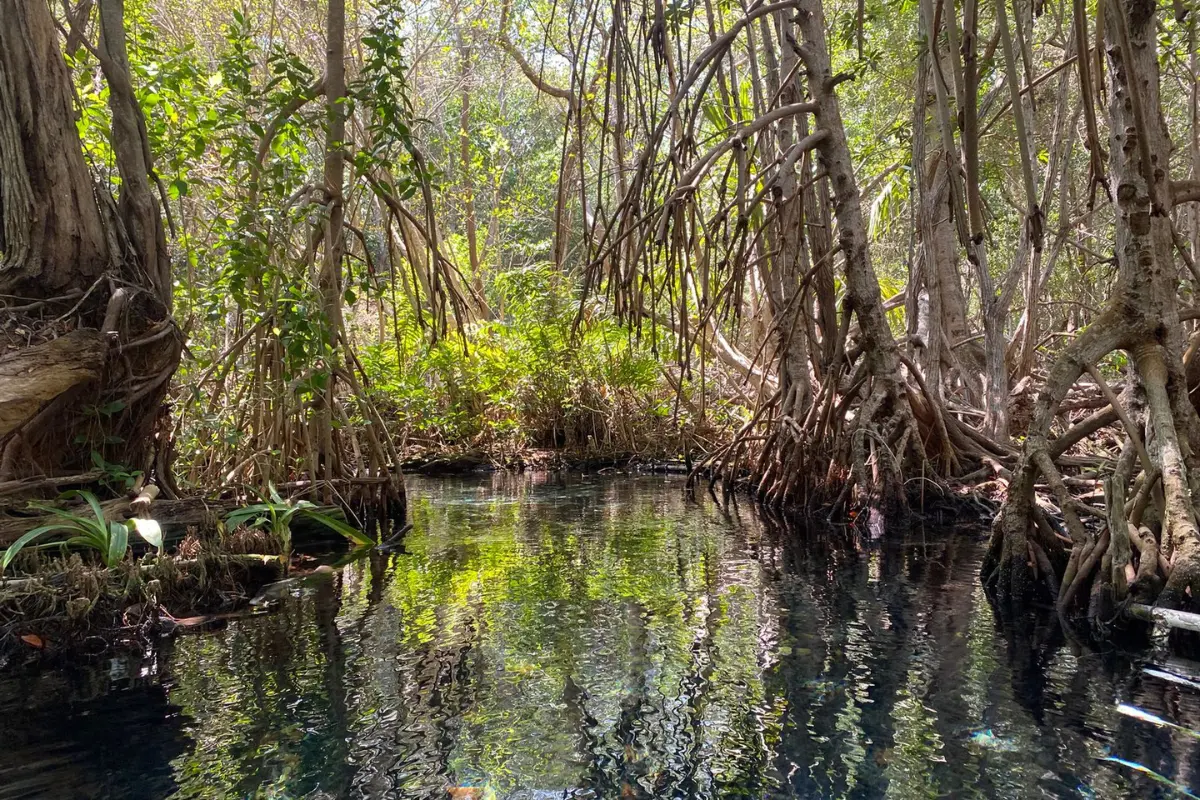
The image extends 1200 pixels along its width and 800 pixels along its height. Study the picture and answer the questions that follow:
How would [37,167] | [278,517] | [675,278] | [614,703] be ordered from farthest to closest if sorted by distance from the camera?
[278,517] → [675,278] → [37,167] → [614,703]

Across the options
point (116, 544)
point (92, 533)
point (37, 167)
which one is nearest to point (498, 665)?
point (116, 544)

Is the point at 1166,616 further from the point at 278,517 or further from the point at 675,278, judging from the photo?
the point at 278,517

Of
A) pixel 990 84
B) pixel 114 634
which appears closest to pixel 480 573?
pixel 114 634

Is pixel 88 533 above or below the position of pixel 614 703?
above

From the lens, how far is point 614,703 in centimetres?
292

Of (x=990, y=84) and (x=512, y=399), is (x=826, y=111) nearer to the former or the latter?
(x=990, y=84)

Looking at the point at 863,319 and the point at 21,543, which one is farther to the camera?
the point at 863,319

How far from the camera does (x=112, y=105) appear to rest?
15.4ft

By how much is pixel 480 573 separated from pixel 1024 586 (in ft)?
9.79

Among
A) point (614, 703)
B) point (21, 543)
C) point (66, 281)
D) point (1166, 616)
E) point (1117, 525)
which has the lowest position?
point (614, 703)

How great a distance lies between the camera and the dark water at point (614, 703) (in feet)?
7.79

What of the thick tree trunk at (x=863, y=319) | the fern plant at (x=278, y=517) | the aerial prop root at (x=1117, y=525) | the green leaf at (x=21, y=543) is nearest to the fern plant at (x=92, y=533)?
the green leaf at (x=21, y=543)

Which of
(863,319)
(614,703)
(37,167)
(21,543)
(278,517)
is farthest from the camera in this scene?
(863,319)

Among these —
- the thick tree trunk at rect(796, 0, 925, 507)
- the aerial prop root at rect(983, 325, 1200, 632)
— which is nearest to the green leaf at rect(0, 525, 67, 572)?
the aerial prop root at rect(983, 325, 1200, 632)
